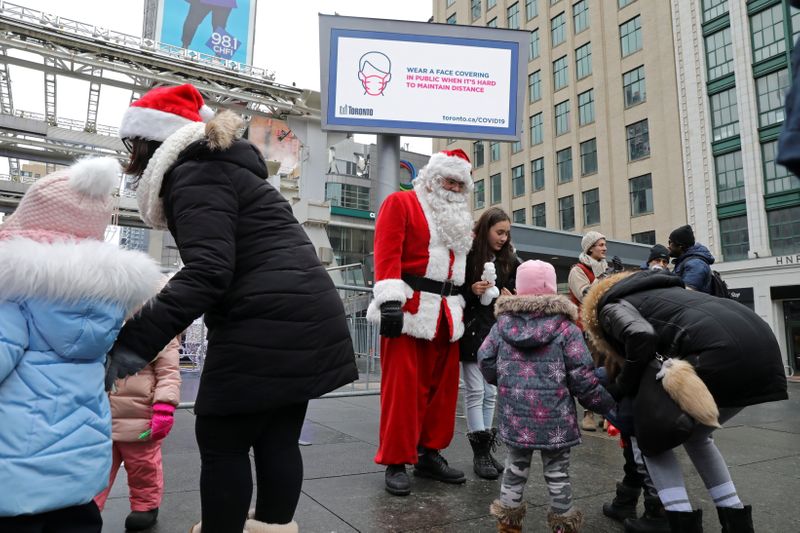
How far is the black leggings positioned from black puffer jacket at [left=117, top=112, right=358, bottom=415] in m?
0.10

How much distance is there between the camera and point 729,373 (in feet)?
7.10

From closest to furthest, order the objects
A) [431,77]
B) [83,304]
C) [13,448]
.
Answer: [13,448] → [83,304] → [431,77]

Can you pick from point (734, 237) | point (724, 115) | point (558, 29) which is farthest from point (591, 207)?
point (558, 29)

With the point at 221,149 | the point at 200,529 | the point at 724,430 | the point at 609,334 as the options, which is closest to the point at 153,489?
the point at 200,529

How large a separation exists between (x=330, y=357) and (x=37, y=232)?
101cm

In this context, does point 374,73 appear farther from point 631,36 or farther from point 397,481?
point 631,36

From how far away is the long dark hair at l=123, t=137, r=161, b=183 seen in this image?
6.66 ft


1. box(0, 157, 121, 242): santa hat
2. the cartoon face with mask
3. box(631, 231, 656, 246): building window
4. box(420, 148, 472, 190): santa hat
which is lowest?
box(0, 157, 121, 242): santa hat

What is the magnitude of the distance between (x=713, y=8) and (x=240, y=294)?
30890mm

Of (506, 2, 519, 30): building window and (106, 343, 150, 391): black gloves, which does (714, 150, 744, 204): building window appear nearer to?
(506, 2, 519, 30): building window

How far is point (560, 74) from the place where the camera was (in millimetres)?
36000

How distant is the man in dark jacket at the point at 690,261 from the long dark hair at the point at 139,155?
172 inches

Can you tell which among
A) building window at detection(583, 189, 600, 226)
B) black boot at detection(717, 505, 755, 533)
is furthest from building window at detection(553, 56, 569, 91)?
black boot at detection(717, 505, 755, 533)

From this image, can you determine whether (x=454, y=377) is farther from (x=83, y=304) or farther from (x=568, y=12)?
(x=568, y=12)
